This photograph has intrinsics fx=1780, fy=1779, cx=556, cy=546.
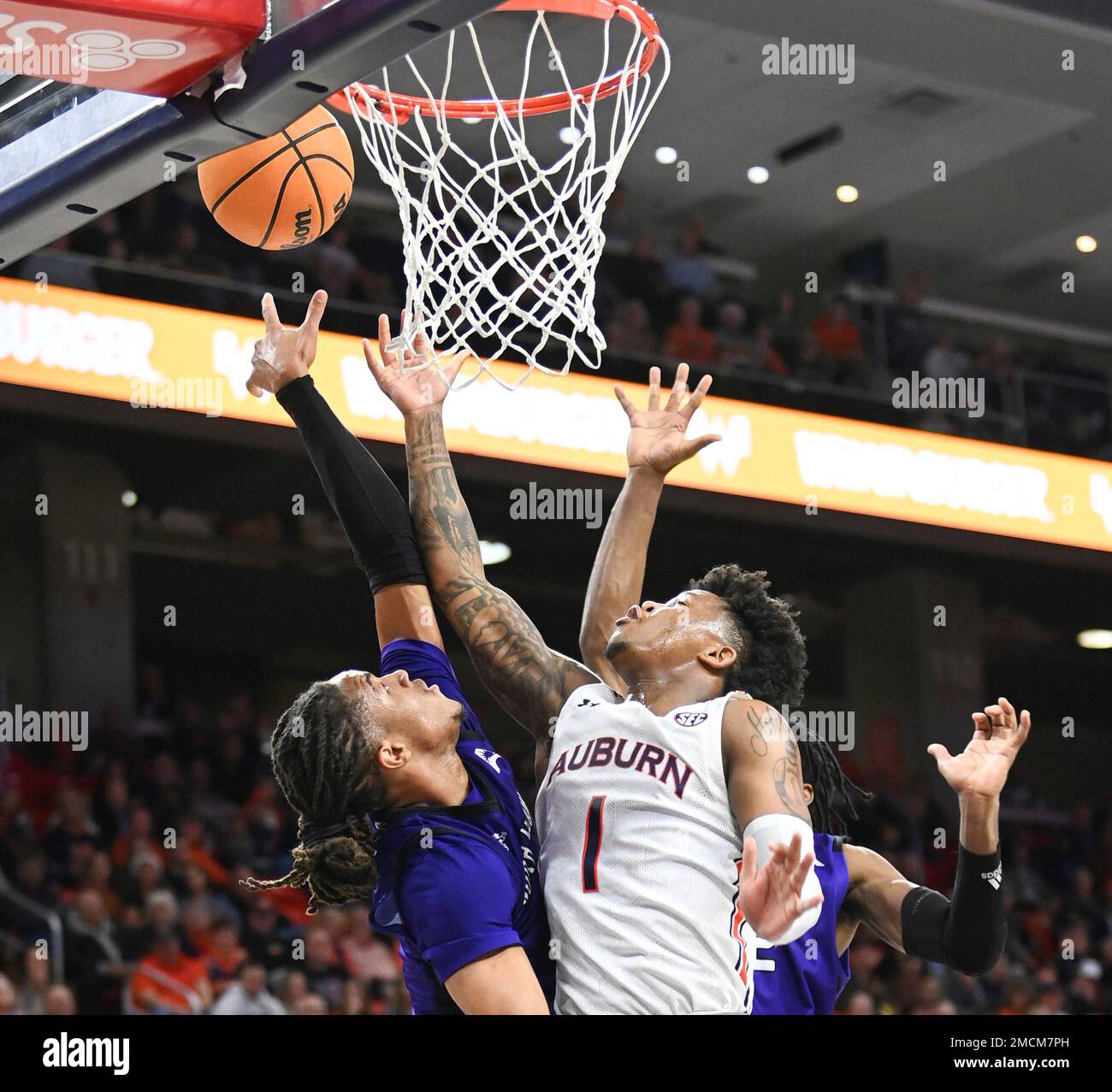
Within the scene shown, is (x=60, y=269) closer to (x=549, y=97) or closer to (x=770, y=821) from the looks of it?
(x=549, y=97)

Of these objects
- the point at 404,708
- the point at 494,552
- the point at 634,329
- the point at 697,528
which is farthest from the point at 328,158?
the point at 494,552

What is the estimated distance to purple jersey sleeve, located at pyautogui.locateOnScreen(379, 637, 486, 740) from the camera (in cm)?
293

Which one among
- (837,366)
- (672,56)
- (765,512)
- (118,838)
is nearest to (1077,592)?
(837,366)

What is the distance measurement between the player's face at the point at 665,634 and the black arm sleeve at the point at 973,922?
0.53 metres

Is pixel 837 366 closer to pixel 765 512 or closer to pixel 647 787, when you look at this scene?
pixel 765 512

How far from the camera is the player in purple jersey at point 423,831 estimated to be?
2.53 metres

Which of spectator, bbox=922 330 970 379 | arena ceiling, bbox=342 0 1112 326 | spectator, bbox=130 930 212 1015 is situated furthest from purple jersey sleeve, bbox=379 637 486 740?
spectator, bbox=922 330 970 379

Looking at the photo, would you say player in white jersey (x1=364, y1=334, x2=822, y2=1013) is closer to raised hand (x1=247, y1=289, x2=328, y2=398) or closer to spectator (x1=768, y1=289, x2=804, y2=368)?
raised hand (x1=247, y1=289, x2=328, y2=398)

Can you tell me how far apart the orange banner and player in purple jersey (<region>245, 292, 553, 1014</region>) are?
14.4ft

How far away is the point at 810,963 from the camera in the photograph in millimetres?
2918

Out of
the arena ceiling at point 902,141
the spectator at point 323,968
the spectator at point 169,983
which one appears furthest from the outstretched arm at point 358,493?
the arena ceiling at point 902,141

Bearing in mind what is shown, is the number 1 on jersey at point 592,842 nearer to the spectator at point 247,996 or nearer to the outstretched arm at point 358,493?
the outstretched arm at point 358,493

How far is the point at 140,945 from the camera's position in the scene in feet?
22.3

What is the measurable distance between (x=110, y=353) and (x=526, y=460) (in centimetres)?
193
